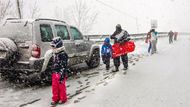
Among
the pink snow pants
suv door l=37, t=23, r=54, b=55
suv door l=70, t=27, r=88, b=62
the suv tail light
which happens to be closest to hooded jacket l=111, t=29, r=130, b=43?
suv door l=70, t=27, r=88, b=62

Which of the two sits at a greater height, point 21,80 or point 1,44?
point 1,44

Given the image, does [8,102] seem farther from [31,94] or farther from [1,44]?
[1,44]

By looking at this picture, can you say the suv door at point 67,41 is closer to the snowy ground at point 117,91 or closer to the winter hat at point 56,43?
the snowy ground at point 117,91

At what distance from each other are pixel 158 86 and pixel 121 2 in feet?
420

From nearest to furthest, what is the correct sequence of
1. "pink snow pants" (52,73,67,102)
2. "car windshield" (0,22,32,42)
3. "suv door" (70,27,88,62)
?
"pink snow pants" (52,73,67,102)
"car windshield" (0,22,32,42)
"suv door" (70,27,88,62)

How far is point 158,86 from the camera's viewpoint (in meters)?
10.0

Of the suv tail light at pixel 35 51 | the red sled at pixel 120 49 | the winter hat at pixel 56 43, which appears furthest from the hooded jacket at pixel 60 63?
the red sled at pixel 120 49

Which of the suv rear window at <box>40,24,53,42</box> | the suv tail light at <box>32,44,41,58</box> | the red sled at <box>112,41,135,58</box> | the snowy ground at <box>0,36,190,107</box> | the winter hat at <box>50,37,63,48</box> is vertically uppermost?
the suv rear window at <box>40,24,53,42</box>

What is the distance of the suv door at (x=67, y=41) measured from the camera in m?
11.5

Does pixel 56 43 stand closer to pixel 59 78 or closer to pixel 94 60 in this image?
pixel 59 78

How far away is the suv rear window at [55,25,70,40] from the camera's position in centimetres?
1135

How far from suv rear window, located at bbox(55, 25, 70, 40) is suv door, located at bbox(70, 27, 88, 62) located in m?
0.41

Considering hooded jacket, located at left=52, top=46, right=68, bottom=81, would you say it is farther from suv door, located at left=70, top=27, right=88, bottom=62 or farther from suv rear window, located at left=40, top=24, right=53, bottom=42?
suv door, located at left=70, top=27, right=88, bottom=62

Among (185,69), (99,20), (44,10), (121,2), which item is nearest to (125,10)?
(121,2)
